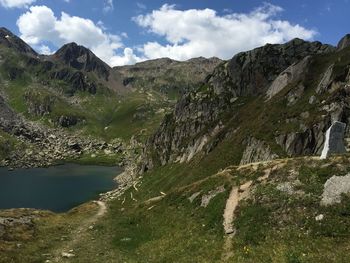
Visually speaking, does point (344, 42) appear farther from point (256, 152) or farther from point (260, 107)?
point (256, 152)

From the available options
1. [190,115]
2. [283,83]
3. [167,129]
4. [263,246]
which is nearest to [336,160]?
[263,246]

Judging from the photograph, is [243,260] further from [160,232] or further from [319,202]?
[160,232]

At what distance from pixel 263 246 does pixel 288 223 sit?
4.16 meters

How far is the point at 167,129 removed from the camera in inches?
6102

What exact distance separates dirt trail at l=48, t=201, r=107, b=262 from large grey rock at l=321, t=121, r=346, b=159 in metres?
27.6

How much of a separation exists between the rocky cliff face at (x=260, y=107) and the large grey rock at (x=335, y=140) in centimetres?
3089

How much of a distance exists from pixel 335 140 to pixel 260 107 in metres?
66.3

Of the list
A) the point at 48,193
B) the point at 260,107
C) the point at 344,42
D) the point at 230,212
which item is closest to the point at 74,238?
the point at 230,212

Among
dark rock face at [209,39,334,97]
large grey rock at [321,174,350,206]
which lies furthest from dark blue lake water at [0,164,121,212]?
large grey rock at [321,174,350,206]

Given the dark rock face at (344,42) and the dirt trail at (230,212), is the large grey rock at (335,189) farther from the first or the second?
the dark rock face at (344,42)

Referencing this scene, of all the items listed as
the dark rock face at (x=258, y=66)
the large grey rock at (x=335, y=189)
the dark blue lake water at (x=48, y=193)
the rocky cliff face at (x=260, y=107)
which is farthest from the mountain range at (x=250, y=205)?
the dark blue lake water at (x=48, y=193)

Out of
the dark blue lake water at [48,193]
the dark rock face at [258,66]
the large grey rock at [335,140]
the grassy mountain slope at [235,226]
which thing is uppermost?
the dark rock face at [258,66]

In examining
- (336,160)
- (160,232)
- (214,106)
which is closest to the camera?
(336,160)

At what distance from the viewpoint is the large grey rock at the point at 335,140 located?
4058 cm
